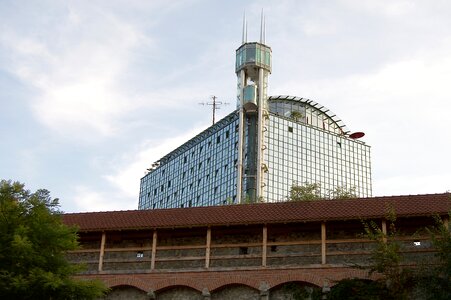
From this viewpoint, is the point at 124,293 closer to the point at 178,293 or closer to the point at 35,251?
the point at 178,293

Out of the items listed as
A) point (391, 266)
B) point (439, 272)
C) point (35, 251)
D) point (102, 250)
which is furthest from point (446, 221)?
point (35, 251)

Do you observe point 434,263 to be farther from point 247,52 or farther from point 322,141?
point 322,141

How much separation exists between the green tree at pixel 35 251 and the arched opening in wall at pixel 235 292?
174 inches

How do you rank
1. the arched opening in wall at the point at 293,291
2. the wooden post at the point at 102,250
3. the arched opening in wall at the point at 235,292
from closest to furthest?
the arched opening in wall at the point at 293,291
the arched opening in wall at the point at 235,292
the wooden post at the point at 102,250

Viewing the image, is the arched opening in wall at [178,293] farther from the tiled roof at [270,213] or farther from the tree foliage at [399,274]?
the tree foliage at [399,274]

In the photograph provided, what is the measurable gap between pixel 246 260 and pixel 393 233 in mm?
5798

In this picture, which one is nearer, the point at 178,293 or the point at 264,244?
the point at 264,244

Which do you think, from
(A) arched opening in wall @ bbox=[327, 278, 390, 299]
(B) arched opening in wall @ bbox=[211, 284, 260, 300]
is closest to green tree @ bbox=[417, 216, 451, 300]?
(A) arched opening in wall @ bbox=[327, 278, 390, 299]

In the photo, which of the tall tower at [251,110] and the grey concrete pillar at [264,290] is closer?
the grey concrete pillar at [264,290]

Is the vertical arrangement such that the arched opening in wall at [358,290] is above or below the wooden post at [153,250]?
below

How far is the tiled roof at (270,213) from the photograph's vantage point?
91.0 feet

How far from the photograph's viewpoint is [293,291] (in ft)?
91.5

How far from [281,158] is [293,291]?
60457 millimetres

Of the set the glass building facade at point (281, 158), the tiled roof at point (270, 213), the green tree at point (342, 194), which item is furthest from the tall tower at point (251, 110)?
the tiled roof at point (270, 213)
